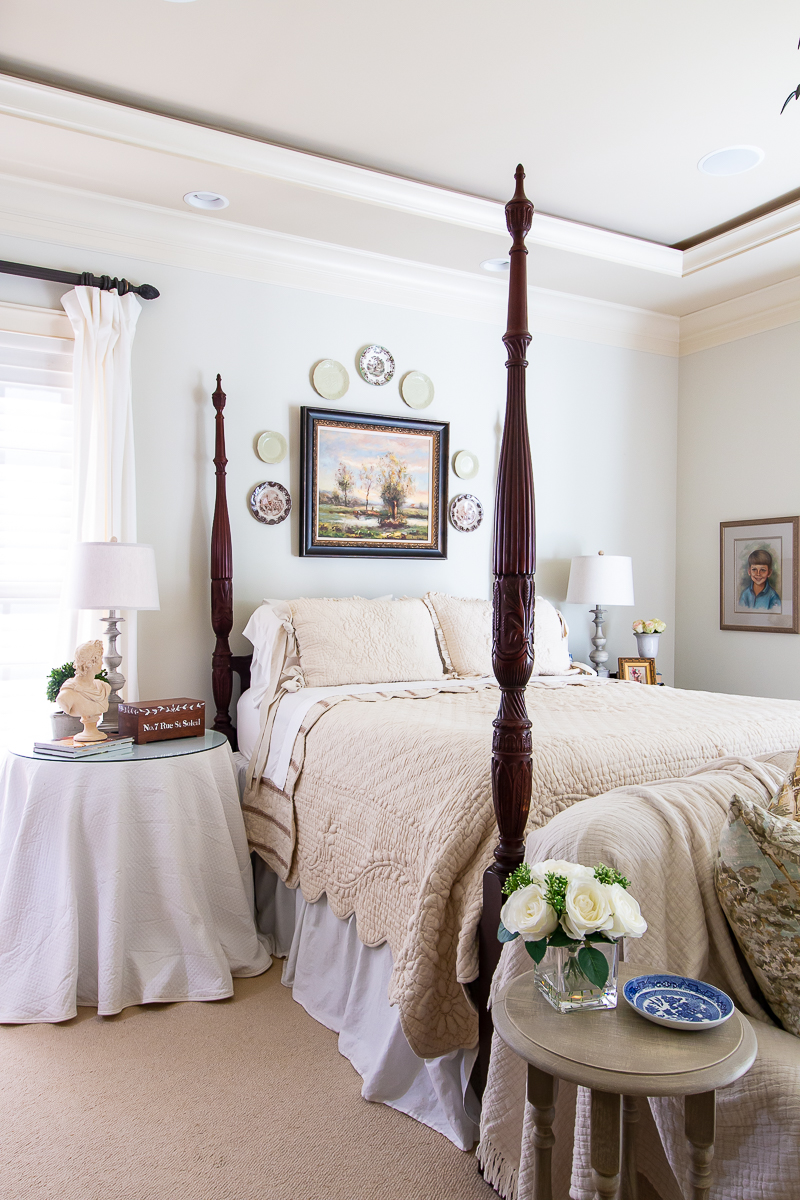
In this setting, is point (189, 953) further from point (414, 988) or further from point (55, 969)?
point (414, 988)

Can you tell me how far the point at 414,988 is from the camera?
1.82 meters

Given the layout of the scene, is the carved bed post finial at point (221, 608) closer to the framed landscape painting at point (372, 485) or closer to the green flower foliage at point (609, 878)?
the framed landscape painting at point (372, 485)

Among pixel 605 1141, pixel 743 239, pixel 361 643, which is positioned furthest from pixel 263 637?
pixel 743 239

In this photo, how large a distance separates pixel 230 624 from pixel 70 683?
856 millimetres

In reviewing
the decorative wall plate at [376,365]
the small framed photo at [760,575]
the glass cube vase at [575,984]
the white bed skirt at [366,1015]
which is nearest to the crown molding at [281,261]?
the decorative wall plate at [376,365]

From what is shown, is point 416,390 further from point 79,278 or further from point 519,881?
point 519,881

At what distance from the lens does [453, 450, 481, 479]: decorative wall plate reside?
13.8 ft

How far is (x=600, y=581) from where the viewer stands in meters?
4.25

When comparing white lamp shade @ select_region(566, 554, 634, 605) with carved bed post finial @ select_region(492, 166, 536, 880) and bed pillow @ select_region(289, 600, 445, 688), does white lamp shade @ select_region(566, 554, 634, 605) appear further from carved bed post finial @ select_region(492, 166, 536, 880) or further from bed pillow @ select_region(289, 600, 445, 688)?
carved bed post finial @ select_region(492, 166, 536, 880)

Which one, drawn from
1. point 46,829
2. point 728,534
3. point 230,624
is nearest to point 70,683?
point 46,829

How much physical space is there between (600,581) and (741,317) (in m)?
1.66

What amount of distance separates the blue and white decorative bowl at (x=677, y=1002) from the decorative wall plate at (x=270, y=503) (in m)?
2.77

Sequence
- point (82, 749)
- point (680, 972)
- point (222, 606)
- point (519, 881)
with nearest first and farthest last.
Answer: point (519, 881)
point (680, 972)
point (82, 749)
point (222, 606)

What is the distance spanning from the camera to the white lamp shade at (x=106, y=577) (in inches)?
111
